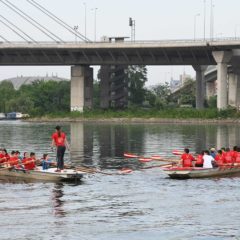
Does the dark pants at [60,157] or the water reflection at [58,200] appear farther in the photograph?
the dark pants at [60,157]

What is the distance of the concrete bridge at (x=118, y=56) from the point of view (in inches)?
5413

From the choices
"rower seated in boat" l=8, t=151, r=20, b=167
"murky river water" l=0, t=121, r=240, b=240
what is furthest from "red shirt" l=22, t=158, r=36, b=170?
"murky river water" l=0, t=121, r=240, b=240

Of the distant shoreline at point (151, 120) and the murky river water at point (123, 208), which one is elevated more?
the distant shoreline at point (151, 120)

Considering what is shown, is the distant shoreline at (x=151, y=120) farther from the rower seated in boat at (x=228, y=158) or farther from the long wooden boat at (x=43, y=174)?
the long wooden boat at (x=43, y=174)

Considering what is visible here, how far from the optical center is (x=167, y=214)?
3244 centimetres

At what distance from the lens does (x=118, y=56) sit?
151m

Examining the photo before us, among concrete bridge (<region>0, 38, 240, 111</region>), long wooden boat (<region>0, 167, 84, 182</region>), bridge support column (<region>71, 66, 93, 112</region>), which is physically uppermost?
concrete bridge (<region>0, 38, 240, 111</region>)

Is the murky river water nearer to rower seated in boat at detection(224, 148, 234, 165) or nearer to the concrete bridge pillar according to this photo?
rower seated in boat at detection(224, 148, 234, 165)

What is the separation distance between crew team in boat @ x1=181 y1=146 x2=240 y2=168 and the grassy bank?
9296cm

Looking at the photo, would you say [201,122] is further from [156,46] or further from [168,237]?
[168,237]

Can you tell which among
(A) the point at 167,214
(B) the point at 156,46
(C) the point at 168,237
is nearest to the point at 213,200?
(A) the point at 167,214

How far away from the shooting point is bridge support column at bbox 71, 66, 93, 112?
15350cm

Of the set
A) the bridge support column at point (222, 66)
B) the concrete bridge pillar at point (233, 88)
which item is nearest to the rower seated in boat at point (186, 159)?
the bridge support column at point (222, 66)

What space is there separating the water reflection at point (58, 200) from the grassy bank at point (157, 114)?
101 meters
